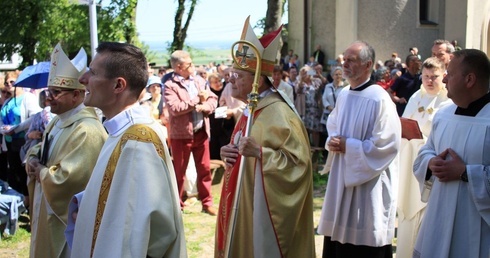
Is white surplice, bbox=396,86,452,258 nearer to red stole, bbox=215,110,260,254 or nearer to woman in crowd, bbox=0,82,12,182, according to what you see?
red stole, bbox=215,110,260,254

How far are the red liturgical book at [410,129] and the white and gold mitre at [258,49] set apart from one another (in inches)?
67.8

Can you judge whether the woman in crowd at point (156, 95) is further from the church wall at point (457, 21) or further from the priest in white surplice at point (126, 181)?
the church wall at point (457, 21)

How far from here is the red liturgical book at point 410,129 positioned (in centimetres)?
541

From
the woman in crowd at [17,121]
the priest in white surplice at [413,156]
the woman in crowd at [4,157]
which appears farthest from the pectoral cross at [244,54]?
the woman in crowd at [4,157]

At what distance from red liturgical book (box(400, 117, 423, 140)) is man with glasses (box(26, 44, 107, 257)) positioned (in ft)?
9.11

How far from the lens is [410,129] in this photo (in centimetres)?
545

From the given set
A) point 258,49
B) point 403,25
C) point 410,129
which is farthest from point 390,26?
point 258,49

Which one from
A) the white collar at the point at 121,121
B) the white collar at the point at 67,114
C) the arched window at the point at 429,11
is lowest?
the white collar at the point at 67,114

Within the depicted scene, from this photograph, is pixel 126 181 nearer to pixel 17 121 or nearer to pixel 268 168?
pixel 268 168

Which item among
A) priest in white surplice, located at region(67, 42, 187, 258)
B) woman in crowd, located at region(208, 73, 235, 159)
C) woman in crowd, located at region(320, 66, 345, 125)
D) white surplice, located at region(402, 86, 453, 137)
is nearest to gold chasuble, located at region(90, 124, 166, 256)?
priest in white surplice, located at region(67, 42, 187, 258)

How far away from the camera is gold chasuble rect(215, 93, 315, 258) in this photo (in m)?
4.09

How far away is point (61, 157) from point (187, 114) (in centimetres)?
411

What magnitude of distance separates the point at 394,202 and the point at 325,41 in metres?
17.7

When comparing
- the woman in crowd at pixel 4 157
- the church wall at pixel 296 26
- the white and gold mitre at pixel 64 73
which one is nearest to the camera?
the white and gold mitre at pixel 64 73
